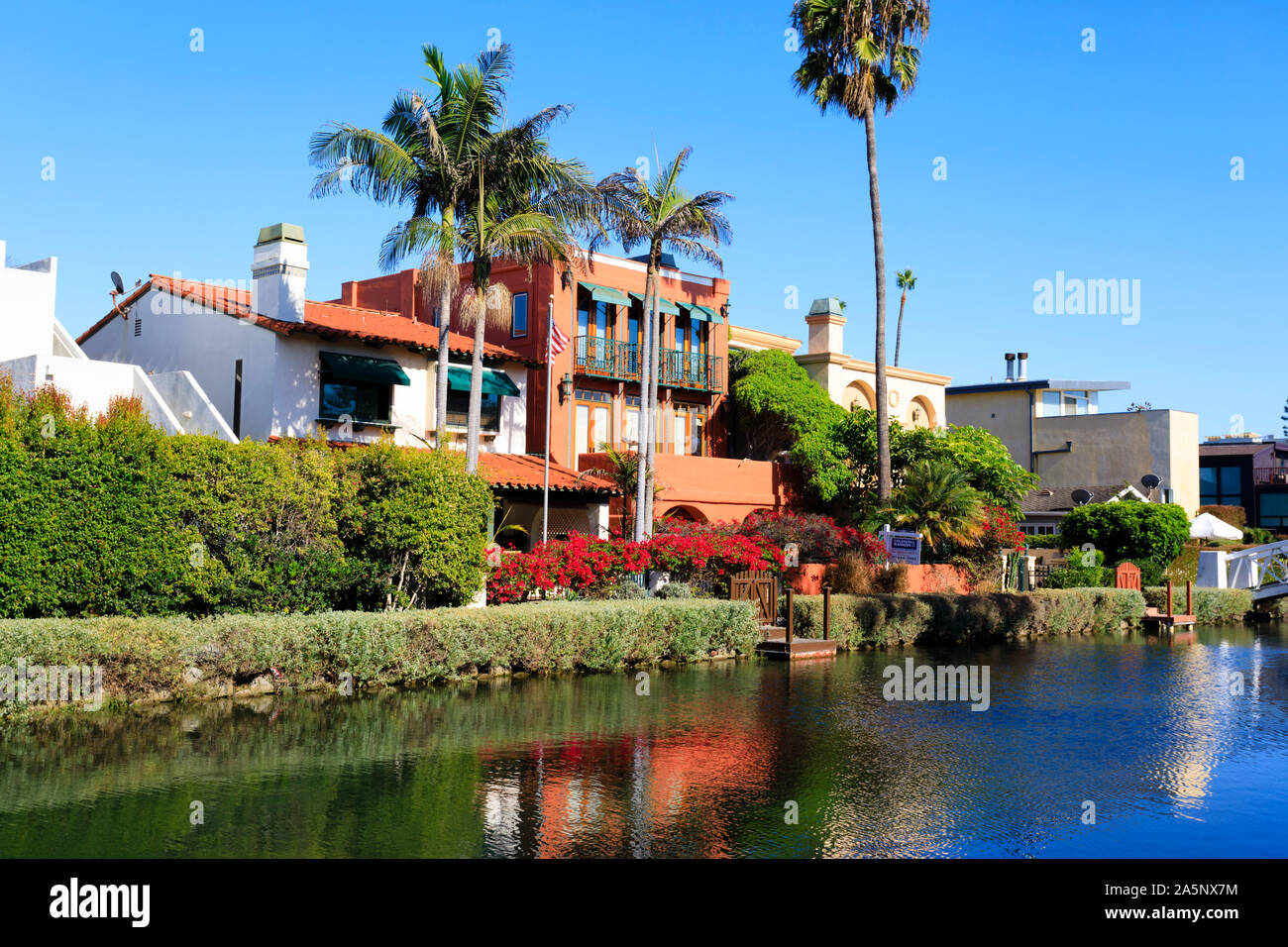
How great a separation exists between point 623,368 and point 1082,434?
2745cm

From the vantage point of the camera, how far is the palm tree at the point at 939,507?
31469mm

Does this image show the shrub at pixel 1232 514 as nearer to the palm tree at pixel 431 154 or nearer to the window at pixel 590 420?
the window at pixel 590 420

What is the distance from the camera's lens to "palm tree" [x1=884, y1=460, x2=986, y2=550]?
31.5 m

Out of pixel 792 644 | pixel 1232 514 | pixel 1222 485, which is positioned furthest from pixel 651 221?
pixel 1222 485

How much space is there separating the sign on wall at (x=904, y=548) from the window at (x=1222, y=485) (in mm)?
37746

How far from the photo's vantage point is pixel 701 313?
37.6 meters

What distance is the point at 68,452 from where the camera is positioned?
613 inches

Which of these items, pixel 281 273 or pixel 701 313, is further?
pixel 701 313

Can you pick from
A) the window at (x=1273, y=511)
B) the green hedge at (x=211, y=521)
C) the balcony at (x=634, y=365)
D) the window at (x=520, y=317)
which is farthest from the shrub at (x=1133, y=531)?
the green hedge at (x=211, y=521)

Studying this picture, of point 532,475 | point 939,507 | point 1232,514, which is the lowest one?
point 939,507

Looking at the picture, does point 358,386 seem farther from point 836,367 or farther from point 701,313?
point 836,367
